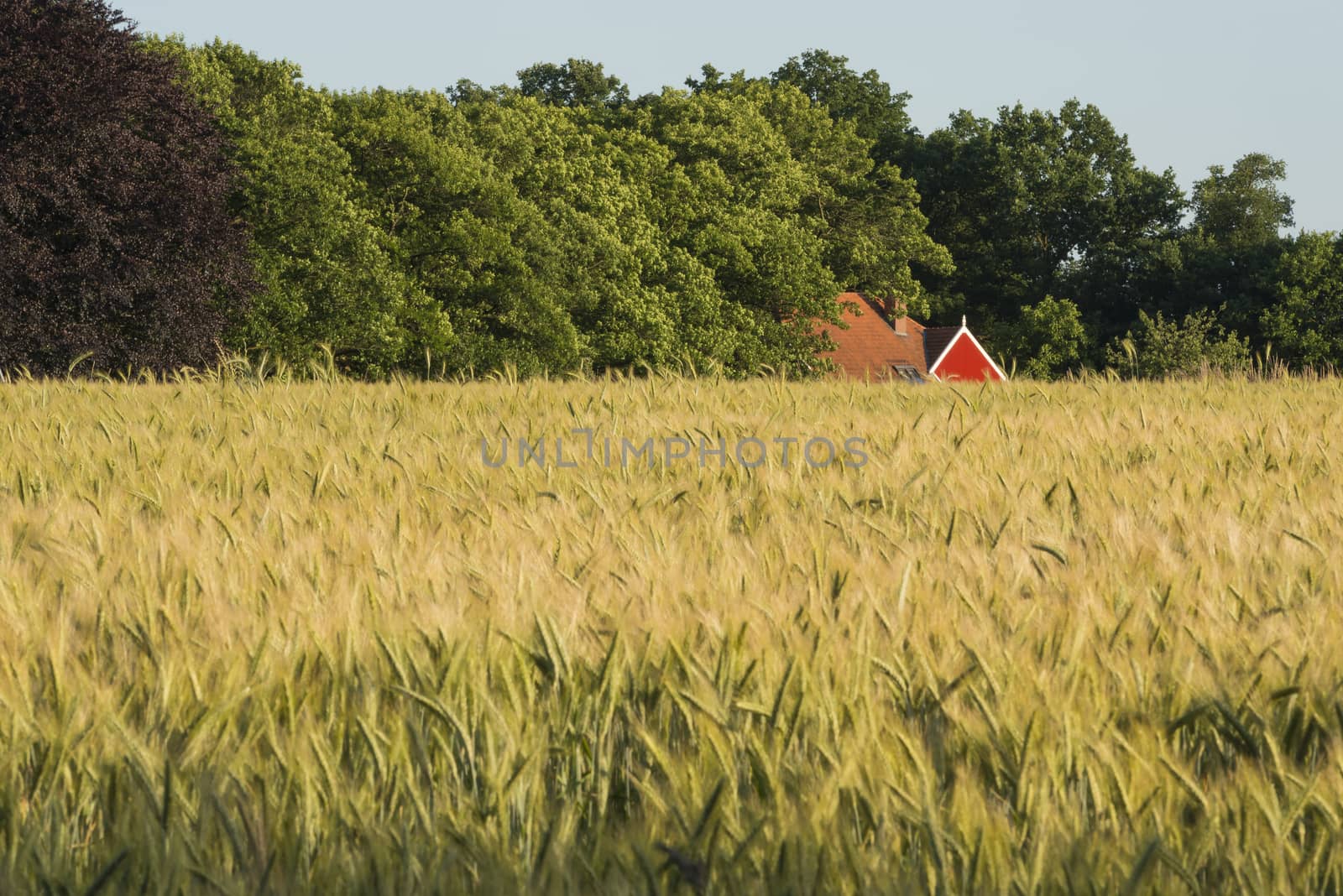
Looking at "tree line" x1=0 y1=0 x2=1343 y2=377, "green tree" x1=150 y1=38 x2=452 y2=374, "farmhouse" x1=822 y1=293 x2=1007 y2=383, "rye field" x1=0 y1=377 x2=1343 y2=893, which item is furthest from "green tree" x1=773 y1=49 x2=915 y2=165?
"rye field" x1=0 y1=377 x2=1343 y2=893

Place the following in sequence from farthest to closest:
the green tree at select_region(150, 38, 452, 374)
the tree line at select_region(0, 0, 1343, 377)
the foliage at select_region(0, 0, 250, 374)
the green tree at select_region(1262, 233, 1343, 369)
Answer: the green tree at select_region(1262, 233, 1343, 369), the green tree at select_region(150, 38, 452, 374), the tree line at select_region(0, 0, 1343, 377), the foliage at select_region(0, 0, 250, 374)

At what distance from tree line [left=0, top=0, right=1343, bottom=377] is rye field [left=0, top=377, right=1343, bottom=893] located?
559cm

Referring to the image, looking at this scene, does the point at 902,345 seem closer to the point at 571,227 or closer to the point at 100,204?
the point at 571,227

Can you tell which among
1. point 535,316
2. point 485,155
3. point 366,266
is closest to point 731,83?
point 485,155

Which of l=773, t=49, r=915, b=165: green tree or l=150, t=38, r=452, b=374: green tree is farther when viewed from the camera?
l=773, t=49, r=915, b=165: green tree

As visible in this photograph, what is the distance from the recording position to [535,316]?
40.3m

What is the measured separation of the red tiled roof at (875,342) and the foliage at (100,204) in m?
32.8

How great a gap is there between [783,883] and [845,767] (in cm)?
26

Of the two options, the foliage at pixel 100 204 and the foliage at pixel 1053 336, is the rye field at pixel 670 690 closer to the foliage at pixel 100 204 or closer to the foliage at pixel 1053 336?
the foliage at pixel 100 204

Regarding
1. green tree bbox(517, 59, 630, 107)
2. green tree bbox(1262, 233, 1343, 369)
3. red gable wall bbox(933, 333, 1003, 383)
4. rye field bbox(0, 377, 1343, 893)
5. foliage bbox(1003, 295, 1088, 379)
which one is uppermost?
green tree bbox(517, 59, 630, 107)

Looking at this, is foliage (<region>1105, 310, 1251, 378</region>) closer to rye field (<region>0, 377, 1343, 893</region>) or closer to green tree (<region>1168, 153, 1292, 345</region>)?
green tree (<region>1168, 153, 1292, 345</region>)

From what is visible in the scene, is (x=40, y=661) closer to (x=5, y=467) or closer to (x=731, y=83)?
(x=5, y=467)

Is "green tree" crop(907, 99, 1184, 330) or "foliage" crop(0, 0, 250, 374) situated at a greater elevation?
"green tree" crop(907, 99, 1184, 330)

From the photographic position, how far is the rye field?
5.63 feet
